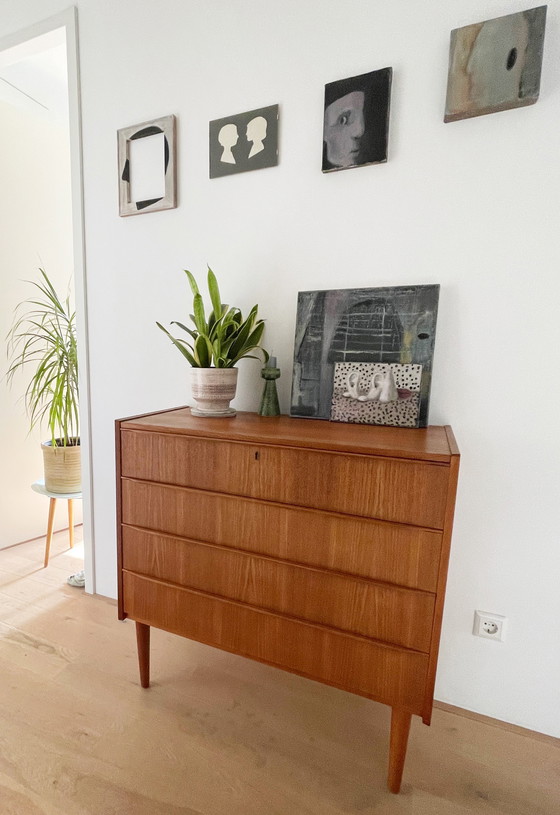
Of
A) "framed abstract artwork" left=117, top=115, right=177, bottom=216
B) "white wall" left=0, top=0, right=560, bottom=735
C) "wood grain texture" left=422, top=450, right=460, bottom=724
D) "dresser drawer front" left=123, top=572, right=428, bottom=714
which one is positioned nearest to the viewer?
"wood grain texture" left=422, top=450, right=460, bottom=724

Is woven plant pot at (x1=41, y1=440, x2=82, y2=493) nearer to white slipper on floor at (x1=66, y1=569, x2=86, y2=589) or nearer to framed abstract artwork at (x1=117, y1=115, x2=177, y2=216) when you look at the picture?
white slipper on floor at (x1=66, y1=569, x2=86, y2=589)

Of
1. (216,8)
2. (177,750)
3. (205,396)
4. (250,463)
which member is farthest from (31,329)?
(177,750)

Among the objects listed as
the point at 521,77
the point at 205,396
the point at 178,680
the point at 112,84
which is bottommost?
the point at 178,680

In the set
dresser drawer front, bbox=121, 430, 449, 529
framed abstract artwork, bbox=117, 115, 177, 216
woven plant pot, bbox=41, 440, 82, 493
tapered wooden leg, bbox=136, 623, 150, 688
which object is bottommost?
tapered wooden leg, bbox=136, 623, 150, 688

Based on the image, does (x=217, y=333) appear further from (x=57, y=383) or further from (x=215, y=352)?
(x=57, y=383)

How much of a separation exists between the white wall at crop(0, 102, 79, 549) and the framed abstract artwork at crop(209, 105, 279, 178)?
1.46 metres

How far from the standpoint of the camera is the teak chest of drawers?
100 cm

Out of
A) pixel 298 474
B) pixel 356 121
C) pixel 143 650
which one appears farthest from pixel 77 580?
pixel 356 121

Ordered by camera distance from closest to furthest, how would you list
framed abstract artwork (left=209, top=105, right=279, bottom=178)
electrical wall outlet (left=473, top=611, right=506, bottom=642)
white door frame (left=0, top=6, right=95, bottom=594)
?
electrical wall outlet (left=473, top=611, right=506, bottom=642) → framed abstract artwork (left=209, top=105, right=279, bottom=178) → white door frame (left=0, top=6, right=95, bottom=594)

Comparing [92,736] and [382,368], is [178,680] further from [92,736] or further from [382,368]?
[382,368]

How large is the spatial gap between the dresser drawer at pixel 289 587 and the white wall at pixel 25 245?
1512 millimetres

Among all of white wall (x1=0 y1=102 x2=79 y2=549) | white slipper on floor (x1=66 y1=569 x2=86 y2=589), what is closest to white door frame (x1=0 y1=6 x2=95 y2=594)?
white slipper on floor (x1=66 y1=569 x2=86 y2=589)

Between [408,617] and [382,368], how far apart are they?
2.30ft

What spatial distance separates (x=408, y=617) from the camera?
1021mm
